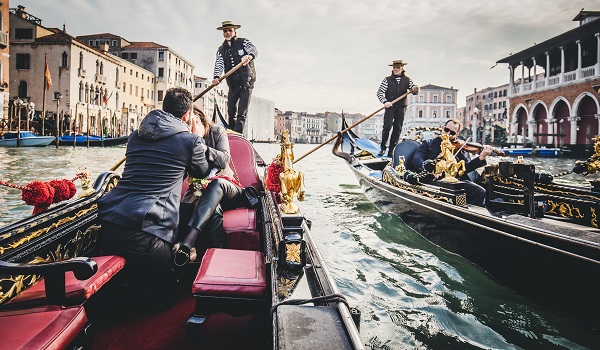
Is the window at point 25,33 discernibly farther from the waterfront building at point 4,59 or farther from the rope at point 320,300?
the rope at point 320,300

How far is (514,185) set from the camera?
340cm

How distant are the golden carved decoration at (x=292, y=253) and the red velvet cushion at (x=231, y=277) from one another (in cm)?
11

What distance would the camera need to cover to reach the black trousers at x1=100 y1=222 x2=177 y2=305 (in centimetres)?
146

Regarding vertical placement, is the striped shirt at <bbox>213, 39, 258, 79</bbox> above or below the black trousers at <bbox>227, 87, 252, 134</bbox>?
above

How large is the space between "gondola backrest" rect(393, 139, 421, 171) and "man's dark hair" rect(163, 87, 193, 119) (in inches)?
157

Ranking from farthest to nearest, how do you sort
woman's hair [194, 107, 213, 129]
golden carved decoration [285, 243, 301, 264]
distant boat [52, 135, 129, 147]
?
distant boat [52, 135, 129, 147] → woman's hair [194, 107, 213, 129] → golden carved decoration [285, 243, 301, 264]

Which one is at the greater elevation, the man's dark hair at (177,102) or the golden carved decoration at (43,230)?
the man's dark hair at (177,102)

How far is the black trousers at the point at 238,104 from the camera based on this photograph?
13.6 feet

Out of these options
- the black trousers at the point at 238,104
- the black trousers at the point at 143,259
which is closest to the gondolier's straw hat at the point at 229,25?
the black trousers at the point at 238,104

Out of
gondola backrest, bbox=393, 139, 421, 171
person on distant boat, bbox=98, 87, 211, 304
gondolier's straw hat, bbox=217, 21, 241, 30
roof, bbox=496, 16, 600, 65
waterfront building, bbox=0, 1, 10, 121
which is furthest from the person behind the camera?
waterfront building, bbox=0, 1, 10, 121

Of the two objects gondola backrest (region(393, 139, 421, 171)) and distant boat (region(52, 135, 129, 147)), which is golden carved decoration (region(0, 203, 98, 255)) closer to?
gondola backrest (region(393, 139, 421, 171))

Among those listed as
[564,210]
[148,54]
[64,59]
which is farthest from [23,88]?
[564,210]

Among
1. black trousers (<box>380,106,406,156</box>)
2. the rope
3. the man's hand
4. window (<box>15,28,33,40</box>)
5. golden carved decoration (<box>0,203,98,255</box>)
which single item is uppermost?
window (<box>15,28,33,40</box>)

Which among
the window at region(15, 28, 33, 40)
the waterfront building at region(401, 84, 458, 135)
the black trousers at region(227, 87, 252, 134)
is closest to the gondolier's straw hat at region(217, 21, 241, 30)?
the black trousers at region(227, 87, 252, 134)
